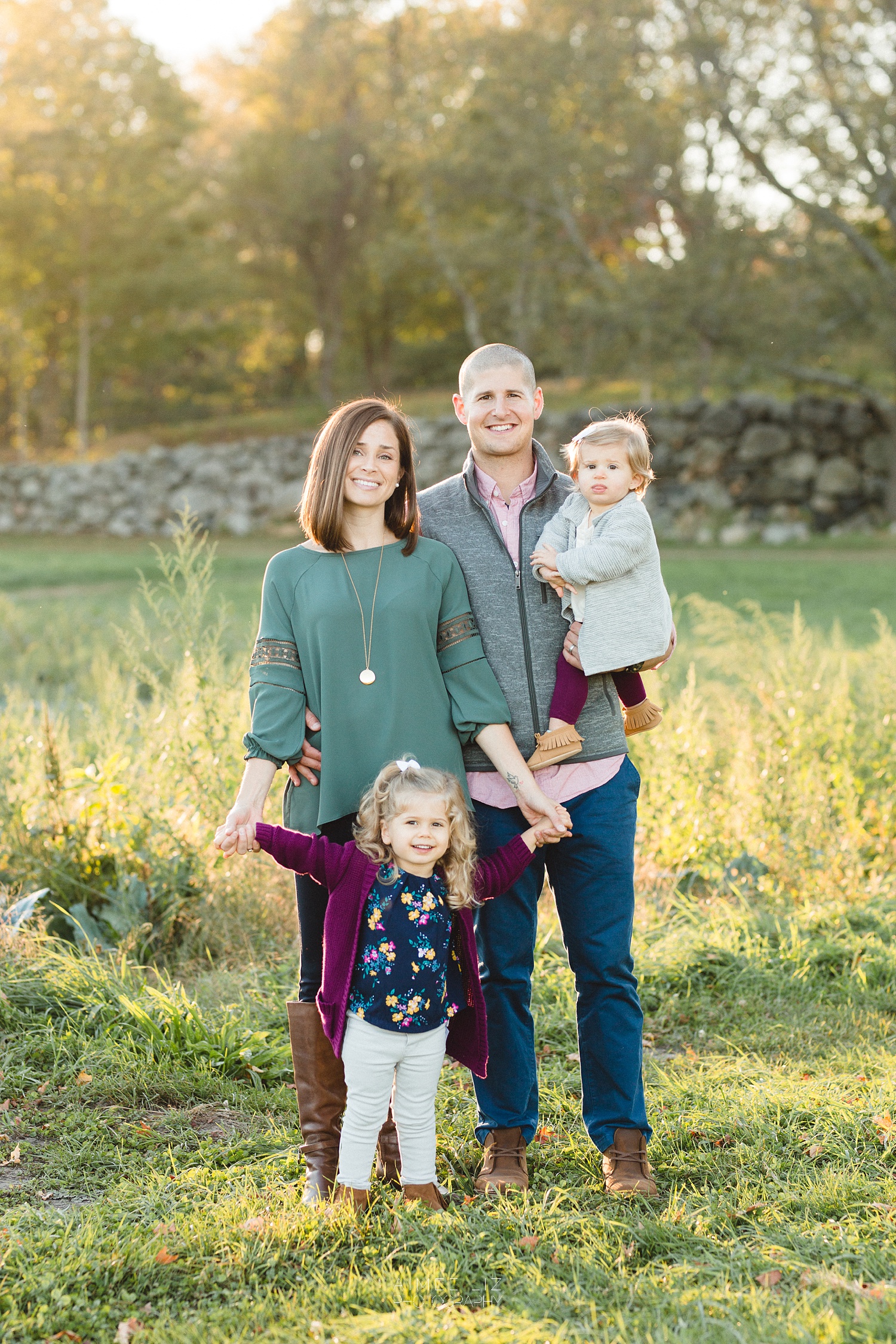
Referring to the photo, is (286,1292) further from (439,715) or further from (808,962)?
(808,962)

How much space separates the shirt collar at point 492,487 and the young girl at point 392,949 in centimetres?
78

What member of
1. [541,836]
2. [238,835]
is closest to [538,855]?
[541,836]

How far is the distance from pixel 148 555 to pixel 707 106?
36.5ft

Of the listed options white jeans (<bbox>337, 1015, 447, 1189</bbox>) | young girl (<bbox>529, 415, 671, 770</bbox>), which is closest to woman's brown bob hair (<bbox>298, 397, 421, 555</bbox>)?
young girl (<bbox>529, 415, 671, 770</bbox>)

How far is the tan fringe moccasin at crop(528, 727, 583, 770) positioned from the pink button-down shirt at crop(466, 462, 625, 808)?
0.06m

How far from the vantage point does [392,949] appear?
274 cm

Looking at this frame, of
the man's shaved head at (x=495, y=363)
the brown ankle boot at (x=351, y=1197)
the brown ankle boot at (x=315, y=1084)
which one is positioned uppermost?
the man's shaved head at (x=495, y=363)

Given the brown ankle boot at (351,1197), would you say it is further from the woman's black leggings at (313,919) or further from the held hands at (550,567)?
the held hands at (550,567)

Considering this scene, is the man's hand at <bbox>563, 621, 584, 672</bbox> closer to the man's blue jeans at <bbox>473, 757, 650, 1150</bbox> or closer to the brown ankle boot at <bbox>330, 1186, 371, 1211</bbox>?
the man's blue jeans at <bbox>473, 757, 650, 1150</bbox>

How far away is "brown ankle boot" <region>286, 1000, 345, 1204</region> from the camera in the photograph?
295 centimetres

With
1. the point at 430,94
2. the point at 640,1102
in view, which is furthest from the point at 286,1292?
the point at 430,94

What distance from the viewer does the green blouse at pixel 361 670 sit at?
9.37 ft

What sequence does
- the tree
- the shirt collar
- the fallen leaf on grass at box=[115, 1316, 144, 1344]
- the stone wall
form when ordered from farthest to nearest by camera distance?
the tree, the stone wall, the shirt collar, the fallen leaf on grass at box=[115, 1316, 144, 1344]

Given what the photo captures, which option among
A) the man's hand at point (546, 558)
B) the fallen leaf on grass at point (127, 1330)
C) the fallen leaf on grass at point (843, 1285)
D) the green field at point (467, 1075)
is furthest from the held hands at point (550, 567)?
the fallen leaf on grass at point (127, 1330)
